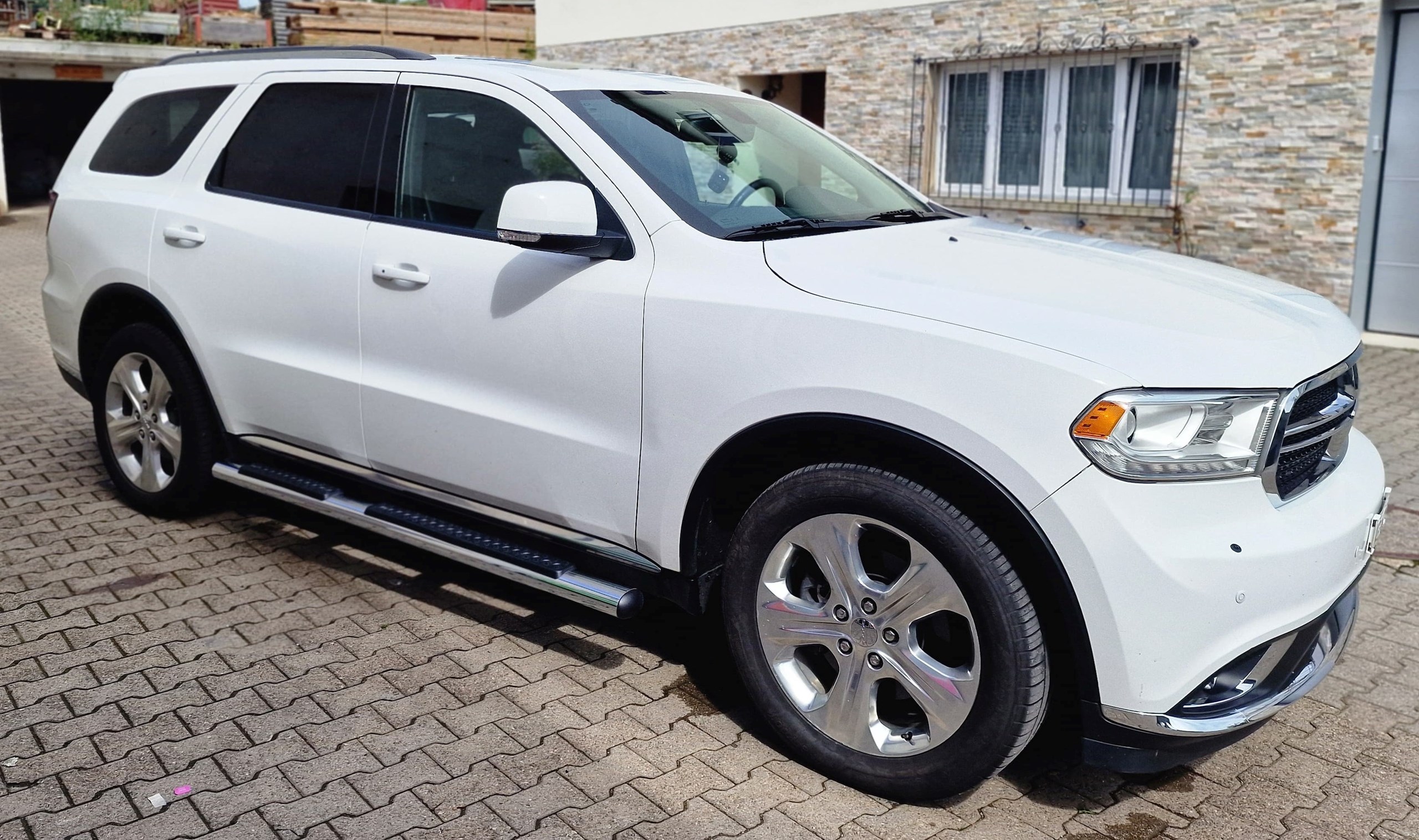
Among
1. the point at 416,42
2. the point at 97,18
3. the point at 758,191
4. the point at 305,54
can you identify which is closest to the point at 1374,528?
the point at 758,191

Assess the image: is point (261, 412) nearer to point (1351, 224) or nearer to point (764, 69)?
point (1351, 224)

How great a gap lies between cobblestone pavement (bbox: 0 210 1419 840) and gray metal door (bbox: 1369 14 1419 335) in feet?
19.2

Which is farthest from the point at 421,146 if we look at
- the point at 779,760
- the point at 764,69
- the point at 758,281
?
the point at 764,69

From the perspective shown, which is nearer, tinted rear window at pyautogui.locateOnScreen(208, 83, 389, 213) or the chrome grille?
the chrome grille

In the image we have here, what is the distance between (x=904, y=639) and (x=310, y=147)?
285cm

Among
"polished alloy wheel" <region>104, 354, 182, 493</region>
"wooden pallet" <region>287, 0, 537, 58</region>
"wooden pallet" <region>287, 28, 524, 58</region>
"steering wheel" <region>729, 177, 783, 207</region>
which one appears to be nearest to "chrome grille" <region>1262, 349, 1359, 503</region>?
"steering wheel" <region>729, 177, 783, 207</region>

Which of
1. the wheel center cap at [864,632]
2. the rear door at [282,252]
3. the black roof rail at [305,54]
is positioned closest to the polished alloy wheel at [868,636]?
the wheel center cap at [864,632]

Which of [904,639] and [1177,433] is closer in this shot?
[1177,433]

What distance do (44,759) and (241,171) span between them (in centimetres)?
233

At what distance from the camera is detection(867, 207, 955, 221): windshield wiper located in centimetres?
408

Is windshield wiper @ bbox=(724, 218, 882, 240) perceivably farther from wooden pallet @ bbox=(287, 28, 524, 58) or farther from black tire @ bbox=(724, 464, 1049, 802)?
wooden pallet @ bbox=(287, 28, 524, 58)

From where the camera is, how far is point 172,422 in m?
5.01

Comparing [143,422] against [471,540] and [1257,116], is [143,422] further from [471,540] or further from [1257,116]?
[1257,116]

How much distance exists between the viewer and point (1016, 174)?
485 inches
